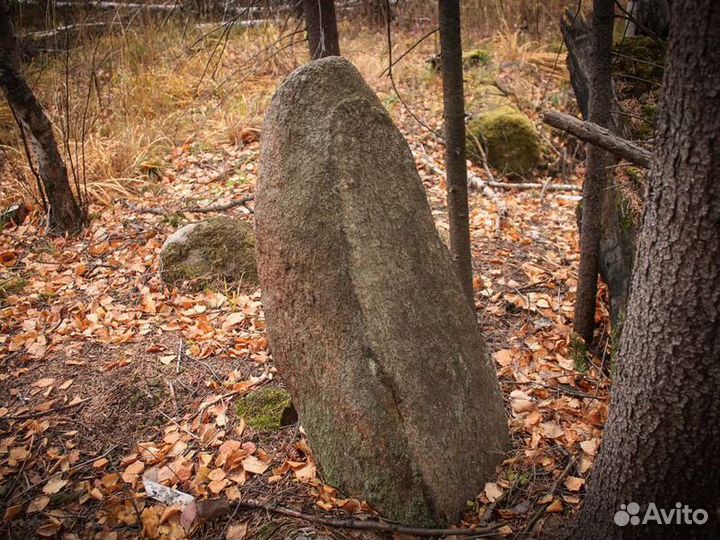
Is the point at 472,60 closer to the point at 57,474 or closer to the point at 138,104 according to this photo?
the point at 138,104

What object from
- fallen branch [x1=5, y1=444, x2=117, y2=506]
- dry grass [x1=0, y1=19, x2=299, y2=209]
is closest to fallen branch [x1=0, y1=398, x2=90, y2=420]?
fallen branch [x1=5, y1=444, x2=117, y2=506]

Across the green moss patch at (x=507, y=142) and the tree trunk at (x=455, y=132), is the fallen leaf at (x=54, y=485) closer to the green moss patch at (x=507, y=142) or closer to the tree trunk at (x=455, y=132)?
the tree trunk at (x=455, y=132)

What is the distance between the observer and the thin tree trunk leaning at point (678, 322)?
1.15 metres

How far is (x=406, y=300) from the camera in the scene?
2074 mm

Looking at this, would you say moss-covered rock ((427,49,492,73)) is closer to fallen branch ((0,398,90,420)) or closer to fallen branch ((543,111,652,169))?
fallen branch ((543,111,652,169))

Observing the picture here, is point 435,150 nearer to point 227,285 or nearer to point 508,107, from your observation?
point 508,107

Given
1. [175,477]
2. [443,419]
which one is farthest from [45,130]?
[443,419]

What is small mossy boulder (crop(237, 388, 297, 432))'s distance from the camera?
2.62 metres

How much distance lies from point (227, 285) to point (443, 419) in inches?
88.4

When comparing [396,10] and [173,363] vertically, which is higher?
[396,10]

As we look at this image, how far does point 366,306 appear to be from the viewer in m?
2.00

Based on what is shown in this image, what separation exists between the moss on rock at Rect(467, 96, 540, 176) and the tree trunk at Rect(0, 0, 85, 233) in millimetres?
4230

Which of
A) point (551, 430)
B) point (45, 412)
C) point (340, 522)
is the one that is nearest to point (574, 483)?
point (551, 430)

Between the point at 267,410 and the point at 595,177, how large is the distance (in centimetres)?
220
